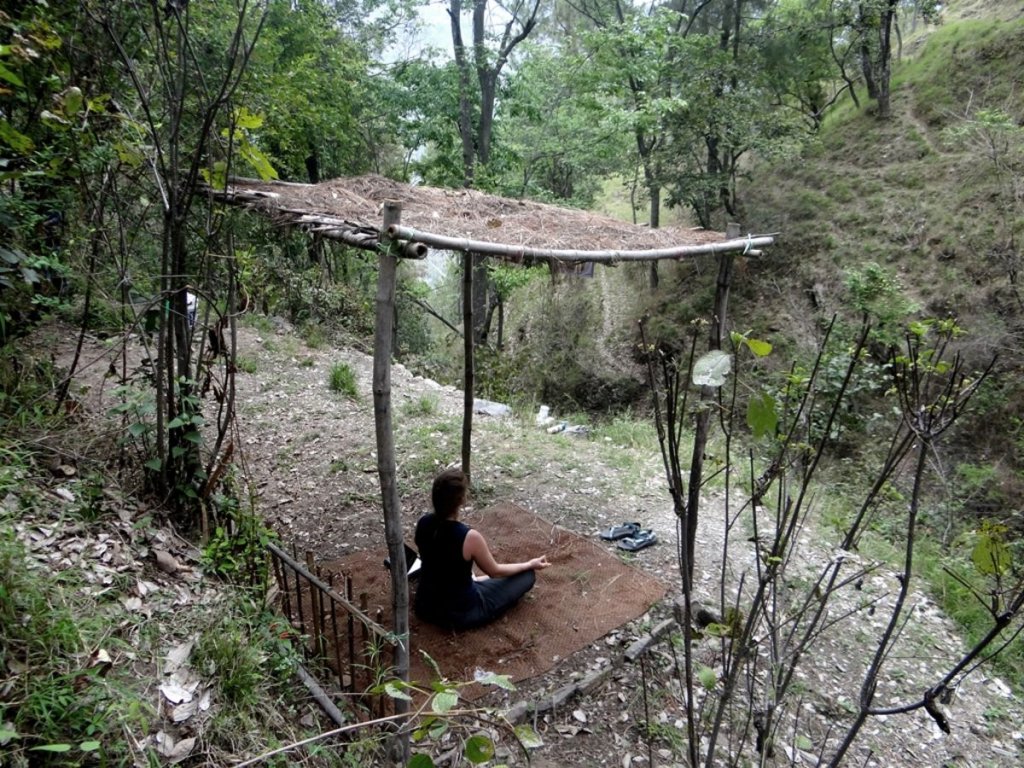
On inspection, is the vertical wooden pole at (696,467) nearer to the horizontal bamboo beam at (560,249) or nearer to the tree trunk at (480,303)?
the horizontal bamboo beam at (560,249)

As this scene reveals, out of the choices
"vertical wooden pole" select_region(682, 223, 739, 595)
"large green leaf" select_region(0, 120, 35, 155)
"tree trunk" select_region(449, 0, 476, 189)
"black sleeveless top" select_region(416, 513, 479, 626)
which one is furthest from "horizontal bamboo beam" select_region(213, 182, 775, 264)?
"tree trunk" select_region(449, 0, 476, 189)

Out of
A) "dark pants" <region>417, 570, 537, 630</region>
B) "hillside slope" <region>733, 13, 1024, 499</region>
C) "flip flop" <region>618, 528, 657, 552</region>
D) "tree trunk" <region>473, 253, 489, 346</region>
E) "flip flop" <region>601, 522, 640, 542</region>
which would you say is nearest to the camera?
"dark pants" <region>417, 570, 537, 630</region>

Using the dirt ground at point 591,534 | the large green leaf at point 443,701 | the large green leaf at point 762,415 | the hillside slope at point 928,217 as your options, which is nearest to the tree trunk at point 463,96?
the dirt ground at point 591,534

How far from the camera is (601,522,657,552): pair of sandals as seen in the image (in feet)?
12.9

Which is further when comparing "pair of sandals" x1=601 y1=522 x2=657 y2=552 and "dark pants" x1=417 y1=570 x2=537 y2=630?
"pair of sandals" x1=601 y1=522 x2=657 y2=552

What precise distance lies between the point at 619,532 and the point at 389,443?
89.3 inches

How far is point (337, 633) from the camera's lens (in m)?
2.56

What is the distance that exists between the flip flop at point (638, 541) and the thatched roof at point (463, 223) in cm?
188

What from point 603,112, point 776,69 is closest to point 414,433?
point 603,112

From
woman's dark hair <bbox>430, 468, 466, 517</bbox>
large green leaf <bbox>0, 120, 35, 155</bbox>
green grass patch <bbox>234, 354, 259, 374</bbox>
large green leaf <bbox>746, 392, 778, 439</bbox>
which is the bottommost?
green grass patch <bbox>234, 354, 259, 374</bbox>

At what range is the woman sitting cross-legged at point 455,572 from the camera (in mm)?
2861

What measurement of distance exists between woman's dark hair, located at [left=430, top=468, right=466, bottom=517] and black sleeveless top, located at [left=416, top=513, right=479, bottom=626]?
0.07 m

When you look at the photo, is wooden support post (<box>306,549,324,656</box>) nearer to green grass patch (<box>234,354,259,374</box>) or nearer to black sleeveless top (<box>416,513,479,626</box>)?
black sleeveless top (<box>416,513,479,626</box>)

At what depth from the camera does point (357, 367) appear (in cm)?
762
